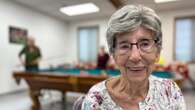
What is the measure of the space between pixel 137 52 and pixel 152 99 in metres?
0.24

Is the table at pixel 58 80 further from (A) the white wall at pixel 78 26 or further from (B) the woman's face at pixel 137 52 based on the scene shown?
Answer: (B) the woman's face at pixel 137 52

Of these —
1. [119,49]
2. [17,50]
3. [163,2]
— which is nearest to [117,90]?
[119,49]

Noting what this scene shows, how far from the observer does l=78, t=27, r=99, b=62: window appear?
6.10ft

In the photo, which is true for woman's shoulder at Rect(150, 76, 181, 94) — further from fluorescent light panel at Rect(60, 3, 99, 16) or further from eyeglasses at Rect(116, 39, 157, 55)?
fluorescent light panel at Rect(60, 3, 99, 16)

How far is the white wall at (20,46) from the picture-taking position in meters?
2.27

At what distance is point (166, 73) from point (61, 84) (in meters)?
1.43

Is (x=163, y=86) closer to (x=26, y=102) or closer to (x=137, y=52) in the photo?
(x=137, y=52)

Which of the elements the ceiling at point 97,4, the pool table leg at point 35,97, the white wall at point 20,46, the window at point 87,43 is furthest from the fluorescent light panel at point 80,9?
the pool table leg at point 35,97

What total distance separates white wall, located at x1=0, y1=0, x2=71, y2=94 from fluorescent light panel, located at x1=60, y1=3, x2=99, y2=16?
53 cm

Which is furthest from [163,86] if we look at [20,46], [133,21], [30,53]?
[30,53]

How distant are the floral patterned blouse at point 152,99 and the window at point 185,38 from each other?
0.44 meters

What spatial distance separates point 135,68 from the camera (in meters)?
0.75

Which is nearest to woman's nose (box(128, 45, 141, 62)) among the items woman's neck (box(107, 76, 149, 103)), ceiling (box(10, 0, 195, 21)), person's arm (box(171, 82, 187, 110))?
woman's neck (box(107, 76, 149, 103))

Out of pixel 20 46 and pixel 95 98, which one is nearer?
pixel 95 98
